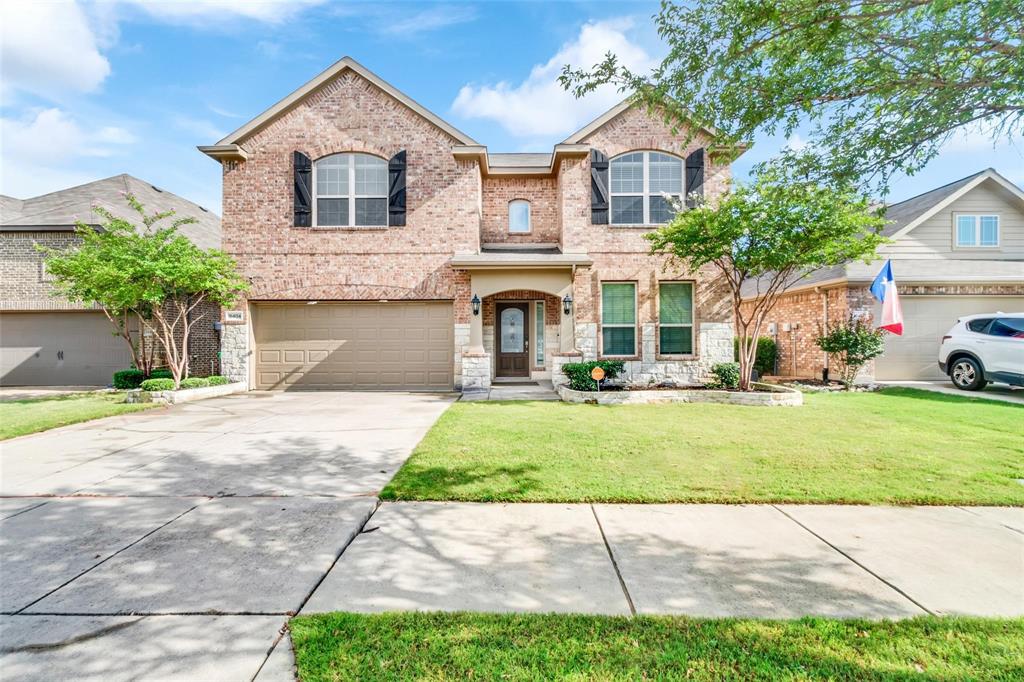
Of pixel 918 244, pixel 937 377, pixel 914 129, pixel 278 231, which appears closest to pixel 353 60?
pixel 278 231

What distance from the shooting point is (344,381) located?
12.2 meters

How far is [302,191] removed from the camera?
12086 mm

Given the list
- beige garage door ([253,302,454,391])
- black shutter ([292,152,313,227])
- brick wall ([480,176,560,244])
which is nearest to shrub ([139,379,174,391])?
beige garage door ([253,302,454,391])

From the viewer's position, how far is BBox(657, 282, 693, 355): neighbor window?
485 inches

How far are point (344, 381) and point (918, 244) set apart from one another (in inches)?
699

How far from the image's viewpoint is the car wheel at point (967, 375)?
35.2 feet

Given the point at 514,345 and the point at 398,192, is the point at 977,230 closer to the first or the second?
the point at 514,345

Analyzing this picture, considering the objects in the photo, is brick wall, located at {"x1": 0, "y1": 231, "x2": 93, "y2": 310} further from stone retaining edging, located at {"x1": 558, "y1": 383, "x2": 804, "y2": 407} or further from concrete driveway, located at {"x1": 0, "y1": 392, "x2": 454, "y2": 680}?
stone retaining edging, located at {"x1": 558, "y1": 383, "x2": 804, "y2": 407}

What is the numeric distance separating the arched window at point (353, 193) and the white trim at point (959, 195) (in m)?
15.4

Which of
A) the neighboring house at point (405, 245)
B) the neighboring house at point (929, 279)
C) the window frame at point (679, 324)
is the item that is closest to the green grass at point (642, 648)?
the neighboring house at point (405, 245)

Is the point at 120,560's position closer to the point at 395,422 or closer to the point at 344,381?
the point at 395,422

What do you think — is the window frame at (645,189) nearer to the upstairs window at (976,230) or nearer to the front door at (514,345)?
the front door at (514,345)

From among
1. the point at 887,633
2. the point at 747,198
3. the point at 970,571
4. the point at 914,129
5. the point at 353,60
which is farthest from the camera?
the point at 353,60

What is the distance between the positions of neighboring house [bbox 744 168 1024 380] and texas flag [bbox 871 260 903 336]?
1421 millimetres
